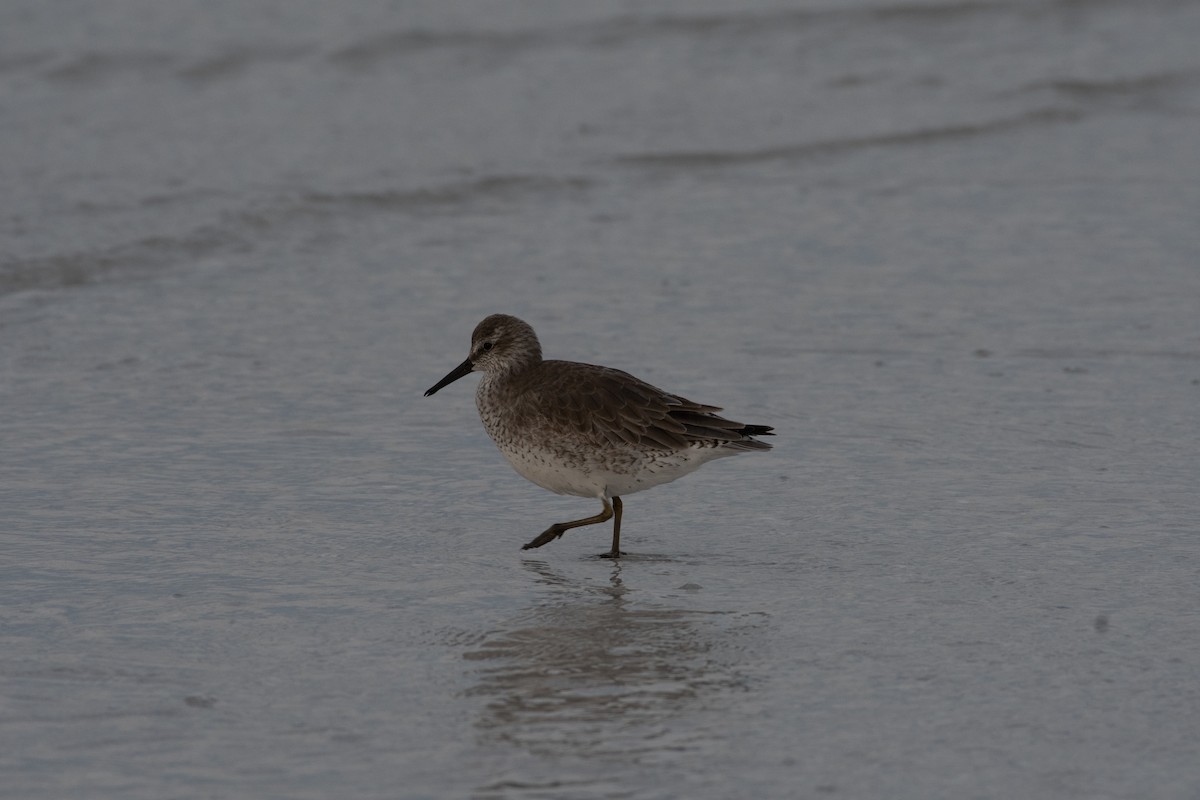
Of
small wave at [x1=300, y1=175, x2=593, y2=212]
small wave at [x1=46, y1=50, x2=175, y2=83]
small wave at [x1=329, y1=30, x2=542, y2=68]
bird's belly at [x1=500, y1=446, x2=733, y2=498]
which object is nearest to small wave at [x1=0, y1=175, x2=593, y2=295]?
small wave at [x1=300, y1=175, x2=593, y2=212]

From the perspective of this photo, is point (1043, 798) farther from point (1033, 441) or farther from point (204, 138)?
point (204, 138)

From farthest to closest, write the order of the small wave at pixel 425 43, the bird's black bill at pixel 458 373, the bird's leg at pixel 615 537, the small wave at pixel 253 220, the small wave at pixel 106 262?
the small wave at pixel 425 43 → the small wave at pixel 253 220 → the small wave at pixel 106 262 → the bird's black bill at pixel 458 373 → the bird's leg at pixel 615 537

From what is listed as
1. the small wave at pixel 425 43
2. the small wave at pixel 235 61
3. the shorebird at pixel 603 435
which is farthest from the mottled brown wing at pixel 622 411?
the small wave at pixel 425 43

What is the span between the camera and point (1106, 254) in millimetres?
10469

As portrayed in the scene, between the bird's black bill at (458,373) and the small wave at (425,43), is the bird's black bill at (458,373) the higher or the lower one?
Answer: the lower one

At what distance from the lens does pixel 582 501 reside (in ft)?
23.0

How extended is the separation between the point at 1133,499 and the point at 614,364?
2.92 m

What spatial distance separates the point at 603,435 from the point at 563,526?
363mm

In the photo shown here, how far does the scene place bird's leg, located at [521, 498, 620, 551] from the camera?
6.17 metres

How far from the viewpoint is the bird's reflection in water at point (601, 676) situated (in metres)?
4.41

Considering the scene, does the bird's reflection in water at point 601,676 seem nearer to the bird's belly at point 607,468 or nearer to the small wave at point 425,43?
the bird's belly at point 607,468

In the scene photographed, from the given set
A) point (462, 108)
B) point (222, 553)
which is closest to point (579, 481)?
point (222, 553)

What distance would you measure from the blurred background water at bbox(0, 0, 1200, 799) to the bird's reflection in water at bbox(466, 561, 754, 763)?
2 cm

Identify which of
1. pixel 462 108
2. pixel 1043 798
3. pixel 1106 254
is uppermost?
pixel 462 108
